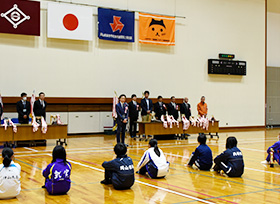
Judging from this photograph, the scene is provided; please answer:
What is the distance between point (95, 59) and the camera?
20.1 metres

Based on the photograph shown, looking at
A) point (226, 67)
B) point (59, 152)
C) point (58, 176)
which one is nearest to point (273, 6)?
point (226, 67)

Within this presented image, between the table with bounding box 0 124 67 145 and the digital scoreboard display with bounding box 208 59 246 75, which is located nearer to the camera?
the table with bounding box 0 124 67 145

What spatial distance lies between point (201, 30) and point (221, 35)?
5.19 feet

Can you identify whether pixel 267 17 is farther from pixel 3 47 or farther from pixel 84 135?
pixel 3 47

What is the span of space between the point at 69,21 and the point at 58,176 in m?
13.4

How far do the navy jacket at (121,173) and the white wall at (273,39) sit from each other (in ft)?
71.8

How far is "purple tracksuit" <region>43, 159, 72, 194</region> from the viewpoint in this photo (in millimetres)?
7047

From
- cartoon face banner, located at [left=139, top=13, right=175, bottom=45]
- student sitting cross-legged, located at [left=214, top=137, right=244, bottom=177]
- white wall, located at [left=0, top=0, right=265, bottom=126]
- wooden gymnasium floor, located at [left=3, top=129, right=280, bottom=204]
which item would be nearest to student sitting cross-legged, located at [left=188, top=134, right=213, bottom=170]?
wooden gymnasium floor, located at [left=3, top=129, right=280, bottom=204]

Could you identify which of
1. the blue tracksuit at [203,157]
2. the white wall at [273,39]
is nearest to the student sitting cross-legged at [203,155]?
the blue tracksuit at [203,157]

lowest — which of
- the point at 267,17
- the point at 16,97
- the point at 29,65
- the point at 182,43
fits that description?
the point at 16,97

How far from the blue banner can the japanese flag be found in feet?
2.00

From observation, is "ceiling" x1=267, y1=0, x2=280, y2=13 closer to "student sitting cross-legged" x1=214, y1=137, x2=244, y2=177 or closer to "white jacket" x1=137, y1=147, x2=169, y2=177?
"student sitting cross-legged" x1=214, y1=137, x2=244, y2=177

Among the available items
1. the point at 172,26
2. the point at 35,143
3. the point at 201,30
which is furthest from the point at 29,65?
the point at 201,30

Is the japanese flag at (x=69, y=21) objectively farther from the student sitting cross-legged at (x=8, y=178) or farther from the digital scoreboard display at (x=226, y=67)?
the student sitting cross-legged at (x=8, y=178)
